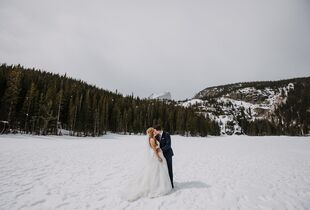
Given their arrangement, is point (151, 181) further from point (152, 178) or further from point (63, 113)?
point (63, 113)

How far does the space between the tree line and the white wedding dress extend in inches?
1004

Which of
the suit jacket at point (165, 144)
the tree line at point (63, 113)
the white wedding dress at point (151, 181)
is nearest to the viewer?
the white wedding dress at point (151, 181)

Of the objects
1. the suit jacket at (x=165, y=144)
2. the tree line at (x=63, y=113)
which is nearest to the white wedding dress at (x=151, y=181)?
the suit jacket at (x=165, y=144)

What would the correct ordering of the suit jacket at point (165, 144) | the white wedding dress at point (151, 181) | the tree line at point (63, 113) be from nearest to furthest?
1. the white wedding dress at point (151, 181)
2. the suit jacket at point (165, 144)
3. the tree line at point (63, 113)

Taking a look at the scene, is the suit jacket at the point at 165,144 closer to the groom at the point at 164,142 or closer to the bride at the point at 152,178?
the groom at the point at 164,142

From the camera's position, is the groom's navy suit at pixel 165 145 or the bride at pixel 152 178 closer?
the bride at pixel 152 178

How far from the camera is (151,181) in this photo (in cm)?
704

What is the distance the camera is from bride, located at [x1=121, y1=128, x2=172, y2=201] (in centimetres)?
684

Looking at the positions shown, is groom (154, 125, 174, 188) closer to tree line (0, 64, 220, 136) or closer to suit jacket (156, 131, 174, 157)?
suit jacket (156, 131, 174, 157)

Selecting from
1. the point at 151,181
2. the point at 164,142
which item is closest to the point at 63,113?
the point at 164,142

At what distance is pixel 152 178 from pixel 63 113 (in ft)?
207

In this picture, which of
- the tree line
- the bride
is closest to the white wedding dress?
the bride

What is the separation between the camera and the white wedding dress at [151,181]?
6.80 meters

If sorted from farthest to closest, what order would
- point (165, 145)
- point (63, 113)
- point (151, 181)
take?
point (63, 113)
point (165, 145)
point (151, 181)
